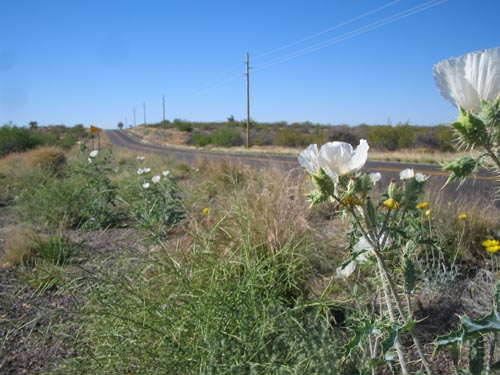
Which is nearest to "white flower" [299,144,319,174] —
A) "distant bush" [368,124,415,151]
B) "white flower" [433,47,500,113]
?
"white flower" [433,47,500,113]

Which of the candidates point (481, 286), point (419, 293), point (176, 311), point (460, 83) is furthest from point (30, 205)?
point (460, 83)

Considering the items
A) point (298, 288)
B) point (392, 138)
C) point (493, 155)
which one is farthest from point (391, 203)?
point (392, 138)

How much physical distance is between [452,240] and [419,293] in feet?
3.47

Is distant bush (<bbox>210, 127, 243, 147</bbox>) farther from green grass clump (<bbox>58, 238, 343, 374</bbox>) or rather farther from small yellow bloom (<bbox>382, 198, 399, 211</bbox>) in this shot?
small yellow bloom (<bbox>382, 198, 399, 211</bbox>)

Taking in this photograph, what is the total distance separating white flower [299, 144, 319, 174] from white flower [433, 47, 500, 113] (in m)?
0.35

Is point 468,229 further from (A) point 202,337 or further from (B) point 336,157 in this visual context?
(B) point 336,157

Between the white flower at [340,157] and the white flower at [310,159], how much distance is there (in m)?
0.03

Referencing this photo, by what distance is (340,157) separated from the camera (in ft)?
3.46

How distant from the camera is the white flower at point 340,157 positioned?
1042 millimetres

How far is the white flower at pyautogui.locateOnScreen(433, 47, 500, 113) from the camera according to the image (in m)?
0.81

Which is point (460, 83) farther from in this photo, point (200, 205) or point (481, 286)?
point (200, 205)

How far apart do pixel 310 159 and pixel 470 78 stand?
0.43m

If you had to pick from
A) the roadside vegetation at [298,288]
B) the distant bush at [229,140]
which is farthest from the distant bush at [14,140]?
the roadside vegetation at [298,288]

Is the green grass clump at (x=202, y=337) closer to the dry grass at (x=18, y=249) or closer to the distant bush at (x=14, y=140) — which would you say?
the dry grass at (x=18, y=249)
